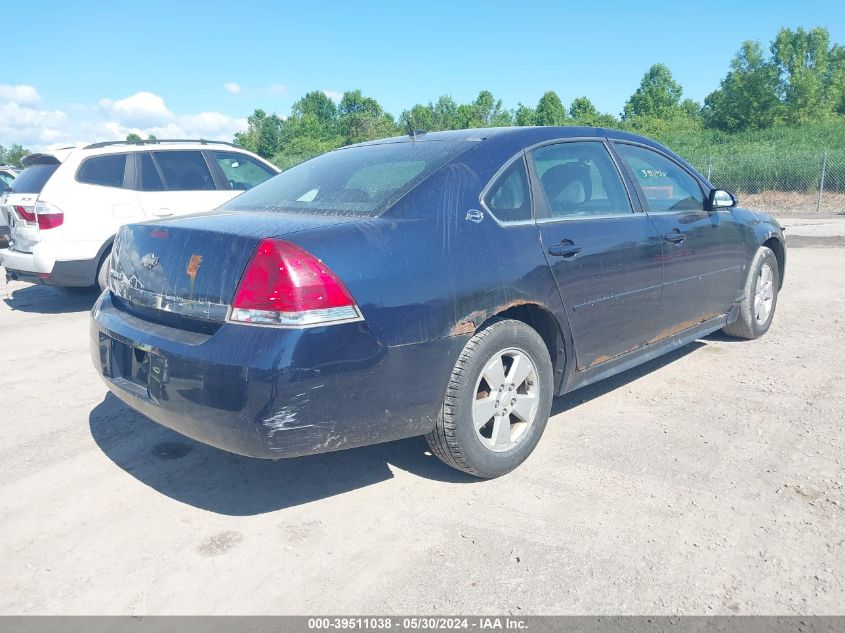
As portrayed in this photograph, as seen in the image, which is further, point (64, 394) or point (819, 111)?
point (819, 111)

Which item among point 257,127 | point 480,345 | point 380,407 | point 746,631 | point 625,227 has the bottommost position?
point 746,631

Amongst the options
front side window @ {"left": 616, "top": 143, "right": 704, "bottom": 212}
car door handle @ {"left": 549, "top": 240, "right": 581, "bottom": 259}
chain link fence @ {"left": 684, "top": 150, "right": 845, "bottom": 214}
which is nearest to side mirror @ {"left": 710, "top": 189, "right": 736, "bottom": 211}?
front side window @ {"left": 616, "top": 143, "right": 704, "bottom": 212}

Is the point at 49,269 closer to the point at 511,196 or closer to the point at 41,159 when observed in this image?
the point at 41,159

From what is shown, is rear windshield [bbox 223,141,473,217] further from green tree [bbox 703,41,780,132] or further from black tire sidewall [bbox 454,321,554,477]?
green tree [bbox 703,41,780,132]

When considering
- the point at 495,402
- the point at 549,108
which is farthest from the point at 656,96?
the point at 495,402

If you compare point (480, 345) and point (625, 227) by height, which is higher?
point (625, 227)

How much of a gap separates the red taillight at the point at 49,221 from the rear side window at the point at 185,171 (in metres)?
1.25

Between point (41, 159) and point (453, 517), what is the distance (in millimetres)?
7189

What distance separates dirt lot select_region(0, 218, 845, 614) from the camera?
2.45m

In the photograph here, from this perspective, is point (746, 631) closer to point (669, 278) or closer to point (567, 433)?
point (567, 433)

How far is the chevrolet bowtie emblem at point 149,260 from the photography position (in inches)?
121

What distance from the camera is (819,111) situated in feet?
161

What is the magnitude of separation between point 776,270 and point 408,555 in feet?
14.9

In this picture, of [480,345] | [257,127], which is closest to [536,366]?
[480,345]
